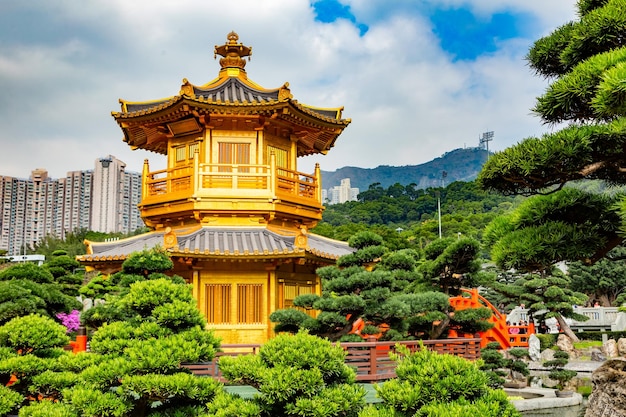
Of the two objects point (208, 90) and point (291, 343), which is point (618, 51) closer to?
point (291, 343)

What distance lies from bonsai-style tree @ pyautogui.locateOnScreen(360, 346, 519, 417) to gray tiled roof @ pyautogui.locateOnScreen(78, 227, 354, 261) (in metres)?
7.43

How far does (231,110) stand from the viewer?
13.8 metres

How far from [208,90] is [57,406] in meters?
9.32

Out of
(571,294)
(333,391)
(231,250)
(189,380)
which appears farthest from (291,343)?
(571,294)

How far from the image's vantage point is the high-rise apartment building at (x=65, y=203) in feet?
253

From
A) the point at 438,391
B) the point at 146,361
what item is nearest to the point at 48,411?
the point at 146,361

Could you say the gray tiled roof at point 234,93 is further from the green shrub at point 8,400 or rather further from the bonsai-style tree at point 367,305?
the green shrub at point 8,400

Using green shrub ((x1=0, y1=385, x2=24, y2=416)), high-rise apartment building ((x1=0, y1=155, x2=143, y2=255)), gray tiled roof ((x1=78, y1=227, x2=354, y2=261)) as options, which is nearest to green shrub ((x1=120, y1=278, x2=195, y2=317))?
green shrub ((x1=0, y1=385, x2=24, y2=416))

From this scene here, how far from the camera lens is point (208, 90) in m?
14.8

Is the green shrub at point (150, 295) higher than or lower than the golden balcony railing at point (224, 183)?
lower

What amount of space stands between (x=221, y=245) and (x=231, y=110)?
3188 mm

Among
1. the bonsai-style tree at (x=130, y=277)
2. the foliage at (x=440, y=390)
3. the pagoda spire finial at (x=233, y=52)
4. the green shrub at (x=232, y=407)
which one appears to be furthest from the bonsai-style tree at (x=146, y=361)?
the pagoda spire finial at (x=233, y=52)

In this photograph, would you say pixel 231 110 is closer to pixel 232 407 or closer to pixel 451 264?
pixel 451 264

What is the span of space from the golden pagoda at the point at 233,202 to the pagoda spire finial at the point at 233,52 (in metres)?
1.11
